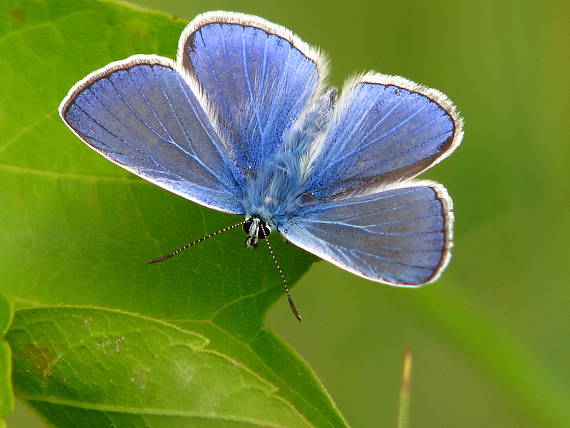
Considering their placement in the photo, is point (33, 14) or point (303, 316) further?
point (303, 316)

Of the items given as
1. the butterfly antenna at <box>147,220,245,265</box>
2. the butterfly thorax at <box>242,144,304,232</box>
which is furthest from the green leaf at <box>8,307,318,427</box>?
the butterfly thorax at <box>242,144,304,232</box>

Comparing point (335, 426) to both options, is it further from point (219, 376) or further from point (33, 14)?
Result: point (33, 14)

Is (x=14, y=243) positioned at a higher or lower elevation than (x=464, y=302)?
higher

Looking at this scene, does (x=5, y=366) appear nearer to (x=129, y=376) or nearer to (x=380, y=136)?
(x=129, y=376)

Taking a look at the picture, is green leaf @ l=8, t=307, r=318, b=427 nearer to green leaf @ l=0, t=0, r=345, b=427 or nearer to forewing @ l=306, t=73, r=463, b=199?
green leaf @ l=0, t=0, r=345, b=427

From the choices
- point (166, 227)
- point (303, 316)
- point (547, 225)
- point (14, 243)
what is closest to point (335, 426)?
point (166, 227)

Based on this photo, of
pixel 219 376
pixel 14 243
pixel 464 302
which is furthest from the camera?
pixel 464 302

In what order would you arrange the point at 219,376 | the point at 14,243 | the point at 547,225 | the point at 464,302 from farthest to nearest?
the point at 547,225 → the point at 464,302 → the point at 14,243 → the point at 219,376
